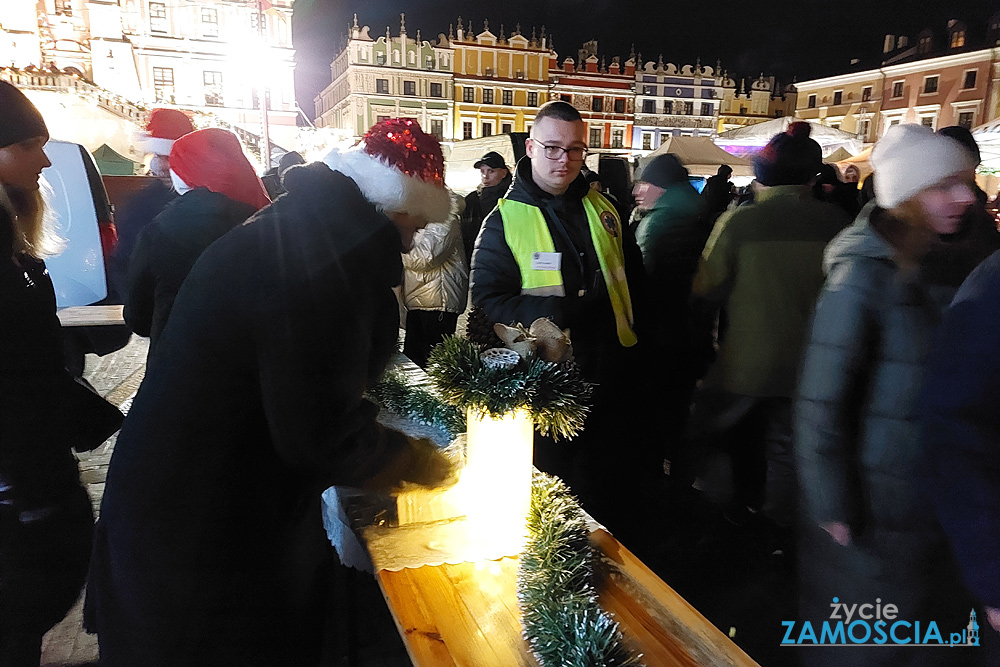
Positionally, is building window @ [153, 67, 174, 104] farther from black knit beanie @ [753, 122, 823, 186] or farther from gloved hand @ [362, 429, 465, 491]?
gloved hand @ [362, 429, 465, 491]

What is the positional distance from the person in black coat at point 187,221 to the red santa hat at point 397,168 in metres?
1.13

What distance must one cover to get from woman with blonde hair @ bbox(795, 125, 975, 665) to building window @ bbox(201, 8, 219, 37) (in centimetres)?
3550

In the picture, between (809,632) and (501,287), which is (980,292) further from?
(501,287)

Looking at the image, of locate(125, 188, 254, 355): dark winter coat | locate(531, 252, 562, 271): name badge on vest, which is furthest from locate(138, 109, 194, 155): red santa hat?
locate(531, 252, 562, 271): name badge on vest

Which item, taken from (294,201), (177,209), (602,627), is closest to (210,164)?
(177,209)

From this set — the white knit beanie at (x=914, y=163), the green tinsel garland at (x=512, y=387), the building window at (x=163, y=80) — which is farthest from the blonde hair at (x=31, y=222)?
the building window at (x=163, y=80)

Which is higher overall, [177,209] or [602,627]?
[177,209]

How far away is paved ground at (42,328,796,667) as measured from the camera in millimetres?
2244

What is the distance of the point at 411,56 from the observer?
37969mm

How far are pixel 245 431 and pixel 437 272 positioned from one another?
3.21 metres

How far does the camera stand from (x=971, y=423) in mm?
1088

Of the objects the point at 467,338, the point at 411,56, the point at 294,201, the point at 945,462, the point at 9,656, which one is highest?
the point at 411,56

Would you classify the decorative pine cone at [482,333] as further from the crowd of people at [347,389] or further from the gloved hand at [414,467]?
the gloved hand at [414,467]

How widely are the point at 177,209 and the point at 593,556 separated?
1.97 m
